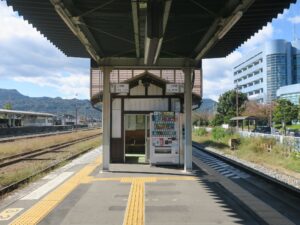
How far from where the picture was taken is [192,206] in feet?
31.5

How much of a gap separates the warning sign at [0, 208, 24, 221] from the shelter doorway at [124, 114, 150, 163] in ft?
32.2

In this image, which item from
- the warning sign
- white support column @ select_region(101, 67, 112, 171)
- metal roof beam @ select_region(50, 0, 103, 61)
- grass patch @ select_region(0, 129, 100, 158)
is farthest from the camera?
grass patch @ select_region(0, 129, 100, 158)

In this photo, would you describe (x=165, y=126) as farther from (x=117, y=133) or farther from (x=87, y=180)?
(x=87, y=180)

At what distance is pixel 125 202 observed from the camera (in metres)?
10.1

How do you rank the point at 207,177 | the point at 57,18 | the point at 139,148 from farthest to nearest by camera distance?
the point at 139,148, the point at 207,177, the point at 57,18

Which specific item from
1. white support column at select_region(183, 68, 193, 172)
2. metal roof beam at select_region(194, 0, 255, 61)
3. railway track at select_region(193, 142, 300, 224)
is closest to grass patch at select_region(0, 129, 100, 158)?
white support column at select_region(183, 68, 193, 172)

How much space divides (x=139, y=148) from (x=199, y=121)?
81.7m

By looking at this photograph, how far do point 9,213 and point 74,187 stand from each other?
339cm

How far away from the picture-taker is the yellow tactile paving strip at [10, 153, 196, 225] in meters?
8.40

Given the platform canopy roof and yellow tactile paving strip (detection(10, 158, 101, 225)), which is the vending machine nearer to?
the platform canopy roof

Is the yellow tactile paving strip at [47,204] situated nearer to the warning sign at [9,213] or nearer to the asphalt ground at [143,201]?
the asphalt ground at [143,201]

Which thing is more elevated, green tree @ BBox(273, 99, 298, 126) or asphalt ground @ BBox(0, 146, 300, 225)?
green tree @ BBox(273, 99, 298, 126)

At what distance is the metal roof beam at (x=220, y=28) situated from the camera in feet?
31.2

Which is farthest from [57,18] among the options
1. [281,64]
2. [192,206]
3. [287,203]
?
[281,64]
